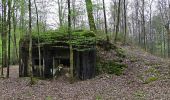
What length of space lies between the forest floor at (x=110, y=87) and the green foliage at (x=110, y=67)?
0.54 m

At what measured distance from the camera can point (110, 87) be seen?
56.1 feet

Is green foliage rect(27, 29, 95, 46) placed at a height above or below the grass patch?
above

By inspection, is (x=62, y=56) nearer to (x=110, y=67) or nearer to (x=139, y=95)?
(x=110, y=67)

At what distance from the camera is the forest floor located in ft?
47.5

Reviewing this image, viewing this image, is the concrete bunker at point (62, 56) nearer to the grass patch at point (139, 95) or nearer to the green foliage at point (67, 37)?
the green foliage at point (67, 37)

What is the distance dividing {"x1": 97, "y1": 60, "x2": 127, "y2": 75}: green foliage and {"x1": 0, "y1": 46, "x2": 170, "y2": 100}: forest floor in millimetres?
542

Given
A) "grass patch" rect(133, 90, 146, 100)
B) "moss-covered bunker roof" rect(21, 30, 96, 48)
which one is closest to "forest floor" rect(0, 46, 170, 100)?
"grass patch" rect(133, 90, 146, 100)

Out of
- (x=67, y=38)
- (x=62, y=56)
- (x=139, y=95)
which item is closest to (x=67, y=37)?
(x=67, y=38)

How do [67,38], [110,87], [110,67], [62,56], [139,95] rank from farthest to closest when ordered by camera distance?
1. [62,56]
2. [67,38]
3. [110,67]
4. [110,87]
5. [139,95]

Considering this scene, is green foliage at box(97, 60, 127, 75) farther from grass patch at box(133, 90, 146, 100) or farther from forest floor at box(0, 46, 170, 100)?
grass patch at box(133, 90, 146, 100)

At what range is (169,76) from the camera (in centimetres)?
1780

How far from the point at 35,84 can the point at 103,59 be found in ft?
20.2

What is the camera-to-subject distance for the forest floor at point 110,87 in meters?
14.5

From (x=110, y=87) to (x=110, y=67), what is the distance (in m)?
4.69
